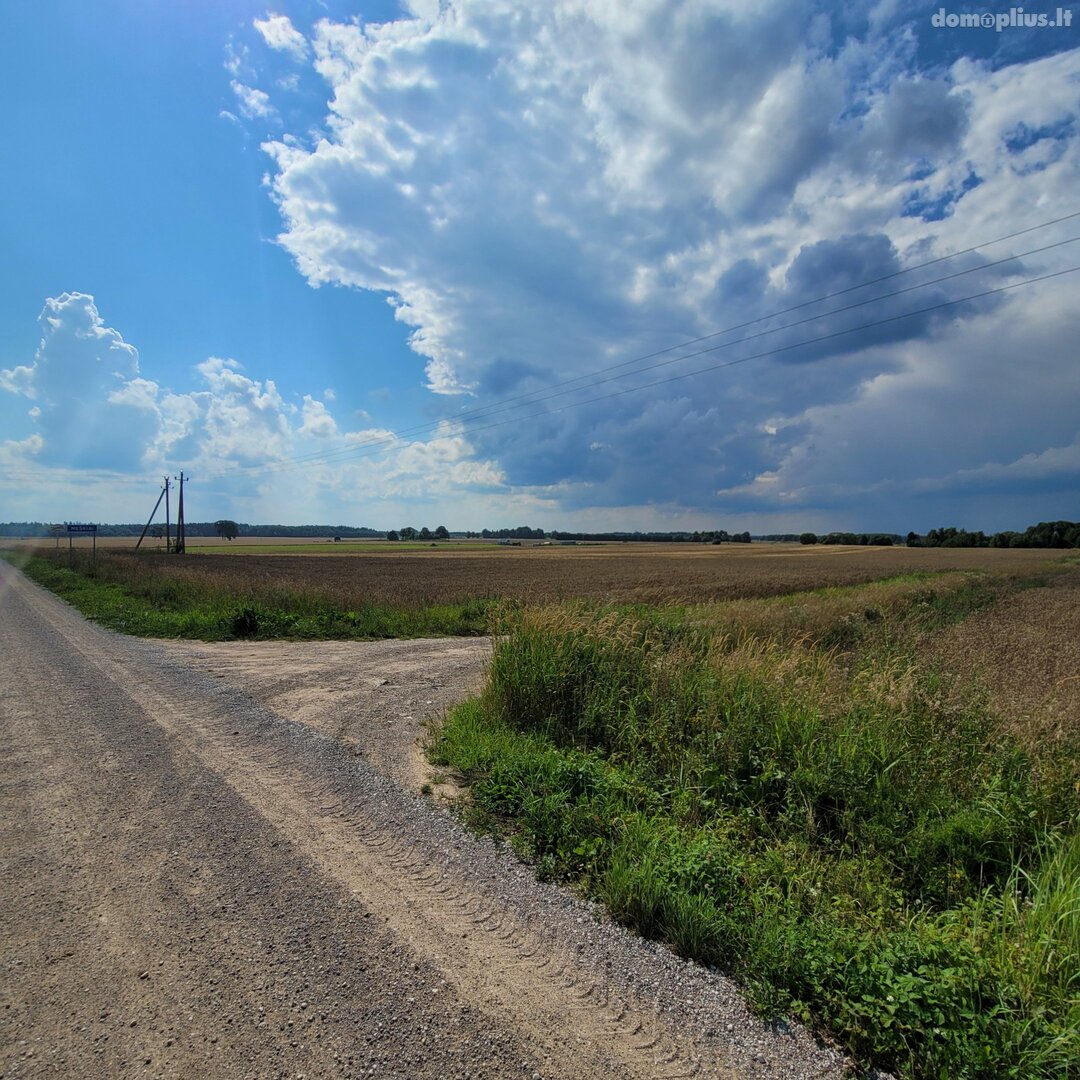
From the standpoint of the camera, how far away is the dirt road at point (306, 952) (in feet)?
8.72

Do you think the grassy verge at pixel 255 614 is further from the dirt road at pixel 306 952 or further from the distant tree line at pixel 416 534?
the distant tree line at pixel 416 534

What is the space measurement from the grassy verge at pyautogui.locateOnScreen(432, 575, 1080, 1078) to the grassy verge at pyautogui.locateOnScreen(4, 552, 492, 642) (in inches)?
377

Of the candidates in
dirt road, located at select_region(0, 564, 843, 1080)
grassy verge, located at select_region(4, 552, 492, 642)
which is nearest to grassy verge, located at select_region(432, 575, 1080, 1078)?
dirt road, located at select_region(0, 564, 843, 1080)

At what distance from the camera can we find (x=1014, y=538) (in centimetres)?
10556

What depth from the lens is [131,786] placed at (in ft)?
18.2

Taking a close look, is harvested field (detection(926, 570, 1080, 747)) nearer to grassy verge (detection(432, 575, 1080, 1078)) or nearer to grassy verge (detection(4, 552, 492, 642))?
grassy verge (detection(432, 575, 1080, 1078))

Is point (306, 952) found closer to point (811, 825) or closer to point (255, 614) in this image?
point (811, 825)

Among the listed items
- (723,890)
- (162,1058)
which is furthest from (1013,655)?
(162,1058)

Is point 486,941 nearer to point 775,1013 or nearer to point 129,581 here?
point 775,1013

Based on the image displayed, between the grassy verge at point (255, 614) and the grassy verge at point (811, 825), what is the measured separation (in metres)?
9.58

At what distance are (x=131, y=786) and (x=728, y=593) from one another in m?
30.5

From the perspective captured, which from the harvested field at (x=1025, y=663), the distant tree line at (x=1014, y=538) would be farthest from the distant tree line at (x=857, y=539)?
the harvested field at (x=1025, y=663)

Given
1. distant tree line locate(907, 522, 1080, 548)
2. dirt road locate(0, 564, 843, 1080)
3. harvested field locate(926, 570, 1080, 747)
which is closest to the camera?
dirt road locate(0, 564, 843, 1080)

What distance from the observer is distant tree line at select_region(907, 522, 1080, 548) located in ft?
330
